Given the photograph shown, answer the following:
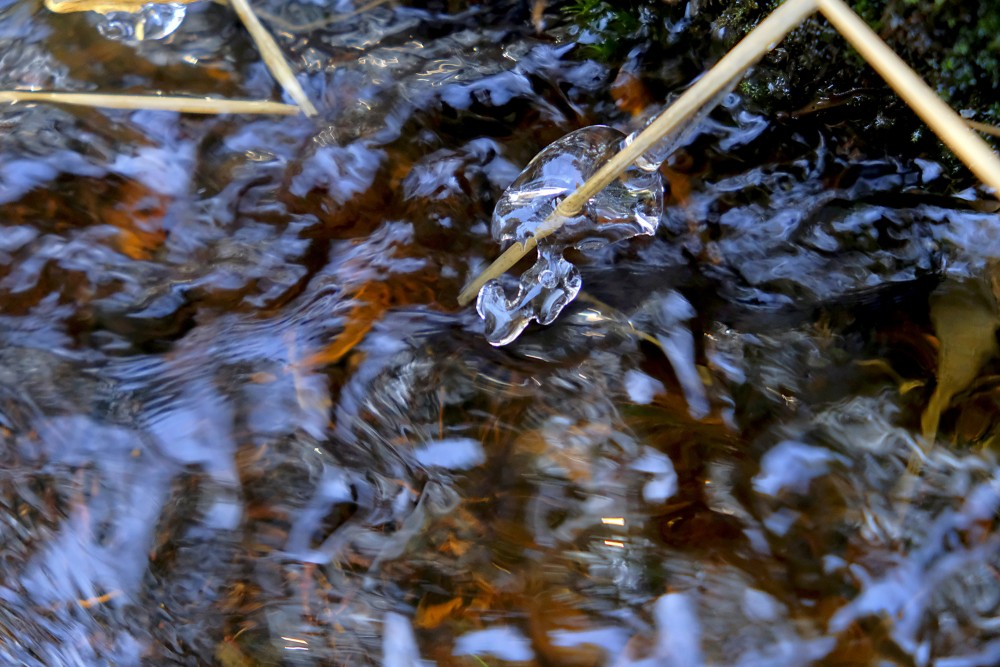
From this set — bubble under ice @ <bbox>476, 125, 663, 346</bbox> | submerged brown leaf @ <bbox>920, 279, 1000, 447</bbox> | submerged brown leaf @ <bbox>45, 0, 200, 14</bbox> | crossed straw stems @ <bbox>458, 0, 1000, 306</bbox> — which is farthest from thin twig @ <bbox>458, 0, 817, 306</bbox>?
submerged brown leaf @ <bbox>45, 0, 200, 14</bbox>

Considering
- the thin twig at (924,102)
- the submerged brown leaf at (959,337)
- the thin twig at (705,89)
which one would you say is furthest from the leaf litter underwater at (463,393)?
the thin twig at (924,102)

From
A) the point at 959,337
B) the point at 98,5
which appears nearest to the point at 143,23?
the point at 98,5

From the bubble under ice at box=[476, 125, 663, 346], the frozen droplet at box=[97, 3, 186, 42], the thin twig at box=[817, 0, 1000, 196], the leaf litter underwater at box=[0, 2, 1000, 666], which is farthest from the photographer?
the frozen droplet at box=[97, 3, 186, 42]

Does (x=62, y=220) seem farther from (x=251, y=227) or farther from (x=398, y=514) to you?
(x=398, y=514)

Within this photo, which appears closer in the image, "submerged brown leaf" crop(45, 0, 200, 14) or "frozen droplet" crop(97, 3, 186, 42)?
"submerged brown leaf" crop(45, 0, 200, 14)

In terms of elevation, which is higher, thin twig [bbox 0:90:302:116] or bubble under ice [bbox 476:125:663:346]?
bubble under ice [bbox 476:125:663:346]

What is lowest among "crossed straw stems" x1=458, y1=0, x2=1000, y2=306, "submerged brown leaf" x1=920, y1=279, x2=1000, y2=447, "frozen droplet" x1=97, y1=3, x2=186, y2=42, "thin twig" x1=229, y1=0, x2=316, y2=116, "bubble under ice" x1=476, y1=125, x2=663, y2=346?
"frozen droplet" x1=97, y1=3, x2=186, y2=42

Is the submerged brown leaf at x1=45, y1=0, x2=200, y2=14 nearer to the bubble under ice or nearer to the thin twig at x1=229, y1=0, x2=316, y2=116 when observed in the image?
the thin twig at x1=229, y1=0, x2=316, y2=116
